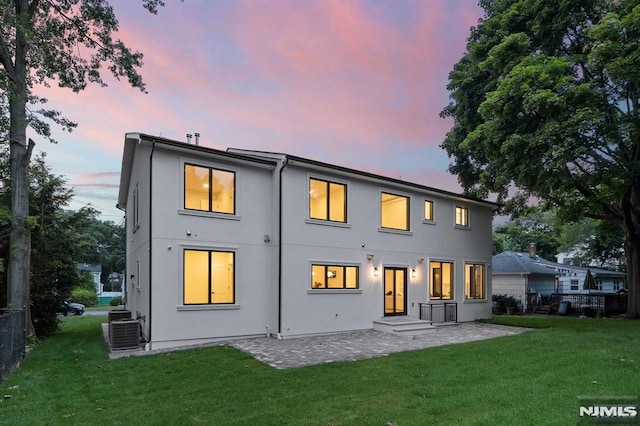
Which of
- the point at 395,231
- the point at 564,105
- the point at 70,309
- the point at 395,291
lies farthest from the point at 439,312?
the point at 70,309

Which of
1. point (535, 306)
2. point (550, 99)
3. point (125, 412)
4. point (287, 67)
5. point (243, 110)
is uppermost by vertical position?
point (287, 67)

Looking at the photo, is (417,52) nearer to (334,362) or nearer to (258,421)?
(334,362)

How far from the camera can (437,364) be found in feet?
26.7

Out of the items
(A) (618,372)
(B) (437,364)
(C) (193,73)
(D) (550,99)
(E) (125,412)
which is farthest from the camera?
(C) (193,73)

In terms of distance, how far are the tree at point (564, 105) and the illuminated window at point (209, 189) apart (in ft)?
28.8

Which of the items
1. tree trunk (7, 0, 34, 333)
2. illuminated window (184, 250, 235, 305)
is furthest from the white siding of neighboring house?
tree trunk (7, 0, 34, 333)

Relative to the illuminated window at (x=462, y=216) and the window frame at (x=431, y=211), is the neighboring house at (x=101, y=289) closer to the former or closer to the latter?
the window frame at (x=431, y=211)

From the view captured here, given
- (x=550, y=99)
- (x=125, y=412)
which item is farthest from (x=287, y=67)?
(x=125, y=412)

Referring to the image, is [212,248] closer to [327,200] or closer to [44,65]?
[327,200]

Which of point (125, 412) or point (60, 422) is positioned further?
point (125, 412)

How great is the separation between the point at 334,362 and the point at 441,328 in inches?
292

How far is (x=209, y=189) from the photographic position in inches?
454

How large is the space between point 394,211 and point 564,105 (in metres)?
6.39

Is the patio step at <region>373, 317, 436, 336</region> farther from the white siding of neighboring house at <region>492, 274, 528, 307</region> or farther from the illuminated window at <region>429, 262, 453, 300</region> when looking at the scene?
the white siding of neighboring house at <region>492, 274, 528, 307</region>
